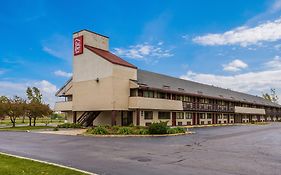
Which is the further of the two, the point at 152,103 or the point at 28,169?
the point at 152,103

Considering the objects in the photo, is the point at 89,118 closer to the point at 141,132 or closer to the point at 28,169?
the point at 141,132

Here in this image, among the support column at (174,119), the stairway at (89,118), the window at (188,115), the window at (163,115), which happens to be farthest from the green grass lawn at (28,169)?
the window at (188,115)

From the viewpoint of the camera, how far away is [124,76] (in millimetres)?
36469

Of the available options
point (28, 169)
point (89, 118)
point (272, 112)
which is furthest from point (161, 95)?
point (272, 112)

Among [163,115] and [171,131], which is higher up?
[163,115]

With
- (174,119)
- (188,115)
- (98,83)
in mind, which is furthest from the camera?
(188,115)

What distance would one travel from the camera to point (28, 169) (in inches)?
371

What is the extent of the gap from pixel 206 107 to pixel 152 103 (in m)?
17.1

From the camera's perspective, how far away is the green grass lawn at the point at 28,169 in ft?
29.0

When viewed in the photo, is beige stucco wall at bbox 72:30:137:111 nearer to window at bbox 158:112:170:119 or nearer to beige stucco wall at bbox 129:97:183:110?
beige stucco wall at bbox 129:97:183:110

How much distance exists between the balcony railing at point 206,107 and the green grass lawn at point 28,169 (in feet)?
118

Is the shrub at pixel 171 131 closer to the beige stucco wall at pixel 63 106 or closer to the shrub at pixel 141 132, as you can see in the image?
the shrub at pixel 141 132

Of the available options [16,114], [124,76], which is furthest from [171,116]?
[16,114]

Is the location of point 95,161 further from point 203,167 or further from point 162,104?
point 162,104
